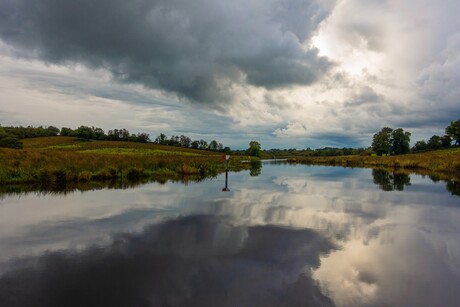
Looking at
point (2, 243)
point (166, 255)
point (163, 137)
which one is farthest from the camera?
point (163, 137)

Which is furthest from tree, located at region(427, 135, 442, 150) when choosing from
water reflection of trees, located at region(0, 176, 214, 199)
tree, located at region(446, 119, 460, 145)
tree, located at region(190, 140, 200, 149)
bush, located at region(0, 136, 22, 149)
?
bush, located at region(0, 136, 22, 149)

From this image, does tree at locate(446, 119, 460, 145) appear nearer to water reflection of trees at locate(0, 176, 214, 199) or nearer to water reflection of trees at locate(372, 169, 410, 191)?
water reflection of trees at locate(372, 169, 410, 191)

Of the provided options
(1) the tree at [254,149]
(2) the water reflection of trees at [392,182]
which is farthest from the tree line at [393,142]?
(2) the water reflection of trees at [392,182]

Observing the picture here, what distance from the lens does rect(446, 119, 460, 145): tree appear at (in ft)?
278

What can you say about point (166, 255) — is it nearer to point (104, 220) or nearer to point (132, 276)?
point (132, 276)

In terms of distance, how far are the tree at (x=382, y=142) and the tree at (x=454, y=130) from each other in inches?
647

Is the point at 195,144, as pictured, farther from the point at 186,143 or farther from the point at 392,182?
the point at 392,182

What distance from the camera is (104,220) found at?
11.0 meters

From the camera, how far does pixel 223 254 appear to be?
25.4 feet

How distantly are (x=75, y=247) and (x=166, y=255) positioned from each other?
262 cm

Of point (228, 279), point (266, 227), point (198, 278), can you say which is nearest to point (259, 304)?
point (228, 279)

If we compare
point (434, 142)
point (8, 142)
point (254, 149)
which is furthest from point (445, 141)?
point (8, 142)

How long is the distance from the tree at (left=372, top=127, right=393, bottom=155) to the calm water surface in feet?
301

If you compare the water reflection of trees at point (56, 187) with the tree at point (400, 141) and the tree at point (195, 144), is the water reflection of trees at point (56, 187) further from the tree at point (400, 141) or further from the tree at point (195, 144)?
the tree at point (195, 144)
